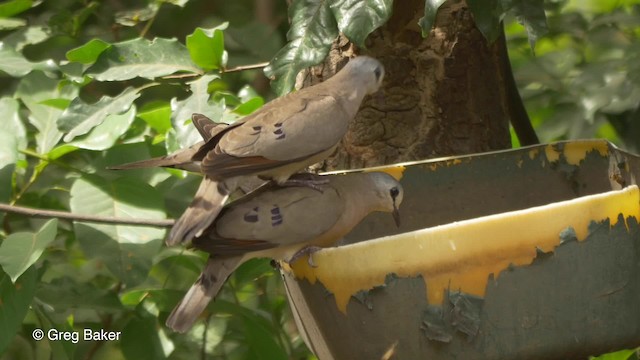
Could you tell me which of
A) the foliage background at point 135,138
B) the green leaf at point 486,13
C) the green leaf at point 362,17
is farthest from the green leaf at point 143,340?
the green leaf at point 486,13

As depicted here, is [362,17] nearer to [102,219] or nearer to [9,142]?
[102,219]

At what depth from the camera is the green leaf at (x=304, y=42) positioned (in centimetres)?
225

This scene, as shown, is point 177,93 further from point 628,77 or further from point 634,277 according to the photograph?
point 634,277

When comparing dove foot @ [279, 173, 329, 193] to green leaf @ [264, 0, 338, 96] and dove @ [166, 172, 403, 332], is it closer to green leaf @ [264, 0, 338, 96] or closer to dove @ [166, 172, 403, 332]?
dove @ [166, 172, 403, 332]

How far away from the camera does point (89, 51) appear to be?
9.15 ft

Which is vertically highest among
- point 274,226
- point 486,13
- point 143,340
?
point 486,13

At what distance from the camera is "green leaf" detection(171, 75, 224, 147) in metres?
2.56

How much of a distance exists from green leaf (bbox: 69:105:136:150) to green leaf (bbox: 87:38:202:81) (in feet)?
0.31

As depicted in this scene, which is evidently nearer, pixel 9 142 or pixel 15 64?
pixel 9 142

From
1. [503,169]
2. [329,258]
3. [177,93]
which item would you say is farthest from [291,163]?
[177,93]

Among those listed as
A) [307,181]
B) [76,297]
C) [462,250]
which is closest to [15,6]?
[76,297]

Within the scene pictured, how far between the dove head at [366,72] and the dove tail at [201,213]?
0.39 meters

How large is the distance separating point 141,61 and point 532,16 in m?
1.07

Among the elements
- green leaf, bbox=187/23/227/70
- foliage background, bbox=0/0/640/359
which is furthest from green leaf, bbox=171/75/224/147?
green leaf, bbox=187/23/227/70
